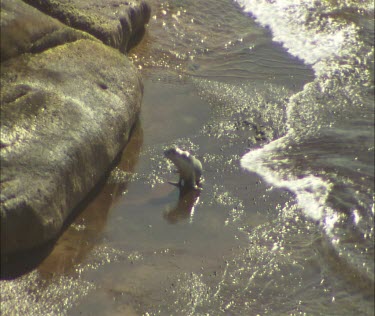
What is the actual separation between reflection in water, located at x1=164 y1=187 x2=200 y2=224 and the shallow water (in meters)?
0.02

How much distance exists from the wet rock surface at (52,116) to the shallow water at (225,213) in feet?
1.20

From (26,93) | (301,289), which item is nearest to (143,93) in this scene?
(26,93)

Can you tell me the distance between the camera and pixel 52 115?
23.7 ft

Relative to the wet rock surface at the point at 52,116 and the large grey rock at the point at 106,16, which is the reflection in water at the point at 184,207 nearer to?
the wet rock surface at the point at 52,116

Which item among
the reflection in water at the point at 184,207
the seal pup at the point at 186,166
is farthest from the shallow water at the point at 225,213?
the seal pup at the point at 186,166

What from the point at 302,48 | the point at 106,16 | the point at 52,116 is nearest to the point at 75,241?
the point at 52,116

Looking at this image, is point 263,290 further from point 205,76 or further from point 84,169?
point 205,76

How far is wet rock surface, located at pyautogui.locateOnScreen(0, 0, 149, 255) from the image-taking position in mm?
6492

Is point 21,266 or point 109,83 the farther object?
point 109,83

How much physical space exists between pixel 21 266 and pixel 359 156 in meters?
4.06

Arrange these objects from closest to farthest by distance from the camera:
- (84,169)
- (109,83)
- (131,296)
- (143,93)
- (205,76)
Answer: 1. (131,296)
2. (84,169)
3. (109,83)
4. (143,93)
5. (205,76)

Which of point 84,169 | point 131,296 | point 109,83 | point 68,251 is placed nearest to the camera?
point 131,296

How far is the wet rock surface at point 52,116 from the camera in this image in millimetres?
6492

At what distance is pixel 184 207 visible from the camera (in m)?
7.64
